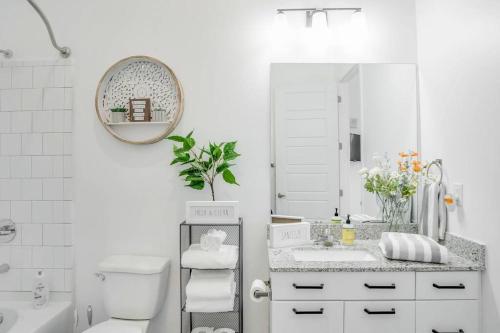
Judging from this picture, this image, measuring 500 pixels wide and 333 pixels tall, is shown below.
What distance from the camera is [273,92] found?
7.24ft

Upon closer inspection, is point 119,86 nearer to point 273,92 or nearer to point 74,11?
point 74,11

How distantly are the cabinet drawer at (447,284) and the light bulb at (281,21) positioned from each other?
5.28 feet

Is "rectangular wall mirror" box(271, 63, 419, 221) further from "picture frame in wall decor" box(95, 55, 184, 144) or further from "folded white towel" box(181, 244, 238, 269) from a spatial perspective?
"picture frame in wall decor" box(95, 55, 184, 144)

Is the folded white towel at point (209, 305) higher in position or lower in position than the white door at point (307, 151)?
lower

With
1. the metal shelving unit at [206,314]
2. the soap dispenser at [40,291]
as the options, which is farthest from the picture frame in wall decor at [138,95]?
the soap dispenser at [40,291]

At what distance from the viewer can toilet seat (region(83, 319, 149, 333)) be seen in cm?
189

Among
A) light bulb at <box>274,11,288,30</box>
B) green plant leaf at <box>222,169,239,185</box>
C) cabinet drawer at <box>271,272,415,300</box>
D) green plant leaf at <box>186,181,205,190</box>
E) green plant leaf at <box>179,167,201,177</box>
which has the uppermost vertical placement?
light bulb at <box>274,11,288,30</box>

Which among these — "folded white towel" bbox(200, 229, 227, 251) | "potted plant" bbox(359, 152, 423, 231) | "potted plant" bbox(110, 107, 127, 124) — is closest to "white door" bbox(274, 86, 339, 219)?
"potted plant" bbox(359, 152, 423, 231)

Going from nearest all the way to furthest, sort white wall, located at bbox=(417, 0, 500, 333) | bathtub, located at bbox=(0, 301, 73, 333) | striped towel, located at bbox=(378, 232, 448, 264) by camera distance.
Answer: white wall, located at bbox=(417, 0, 500, 333) → striped towel, located at bbox=(378, 232, 448, 264) → bathtub, located at bbox=(0, 301, 73, 333)

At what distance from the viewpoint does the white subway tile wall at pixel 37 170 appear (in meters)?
2.24

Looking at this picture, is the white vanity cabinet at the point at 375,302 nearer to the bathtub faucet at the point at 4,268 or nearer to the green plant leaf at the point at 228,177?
the green plant leaf at the point at 228,177

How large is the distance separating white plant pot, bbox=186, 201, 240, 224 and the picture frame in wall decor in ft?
1.74

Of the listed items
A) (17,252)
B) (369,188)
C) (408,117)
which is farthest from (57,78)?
(408,117)

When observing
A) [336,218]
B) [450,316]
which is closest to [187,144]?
[336,218]
